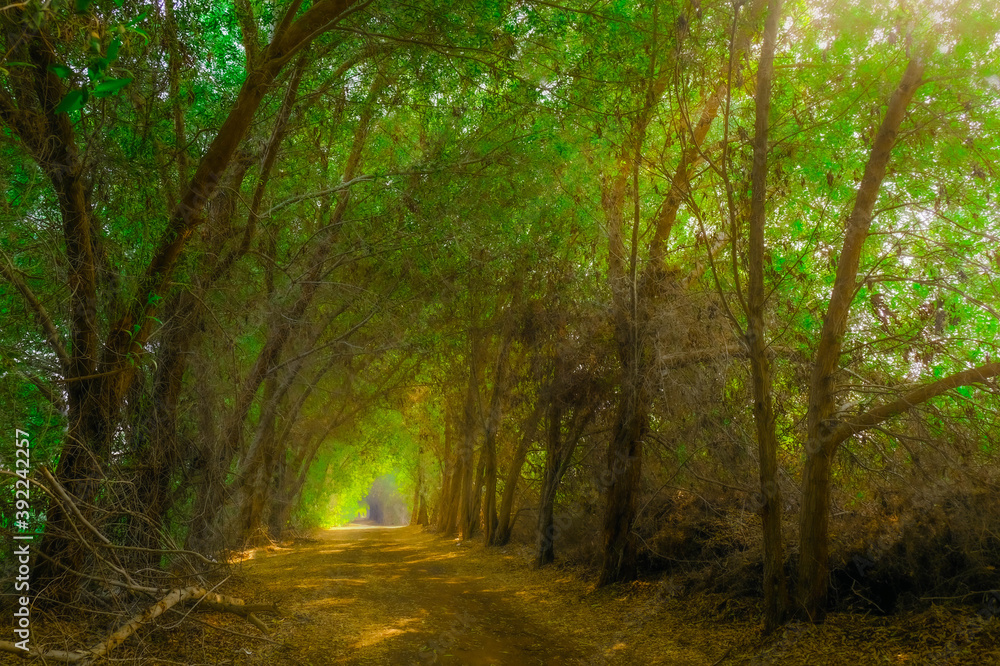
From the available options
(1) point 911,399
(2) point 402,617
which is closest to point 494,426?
(2) point 402,617

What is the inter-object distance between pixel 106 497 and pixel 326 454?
92.9ft

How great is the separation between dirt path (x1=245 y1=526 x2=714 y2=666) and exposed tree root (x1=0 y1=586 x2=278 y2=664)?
51 cm

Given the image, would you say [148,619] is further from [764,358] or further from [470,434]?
[470,434]

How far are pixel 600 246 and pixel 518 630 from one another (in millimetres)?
6962

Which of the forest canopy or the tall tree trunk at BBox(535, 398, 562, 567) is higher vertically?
the forest canopy

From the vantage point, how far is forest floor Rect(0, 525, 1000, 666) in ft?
20.3

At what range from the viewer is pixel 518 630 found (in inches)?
358

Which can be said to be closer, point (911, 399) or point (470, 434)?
point (911, 399)

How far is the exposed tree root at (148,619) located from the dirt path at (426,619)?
508 mm

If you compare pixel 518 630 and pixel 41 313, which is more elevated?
pixel 41 313

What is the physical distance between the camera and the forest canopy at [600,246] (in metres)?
6.35

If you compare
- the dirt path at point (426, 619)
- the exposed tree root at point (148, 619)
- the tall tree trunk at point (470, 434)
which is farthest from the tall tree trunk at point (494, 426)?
the exposed tree root at point (148, 619)

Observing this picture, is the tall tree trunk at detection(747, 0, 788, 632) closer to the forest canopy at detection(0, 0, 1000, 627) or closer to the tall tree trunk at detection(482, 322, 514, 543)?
the forest canopy at detection(0, 0, 1000, 627)

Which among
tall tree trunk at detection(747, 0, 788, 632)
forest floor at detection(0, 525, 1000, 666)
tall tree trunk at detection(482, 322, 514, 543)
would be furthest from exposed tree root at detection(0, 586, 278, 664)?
tall tree trunk at detection(482, 322, 514, 543)
